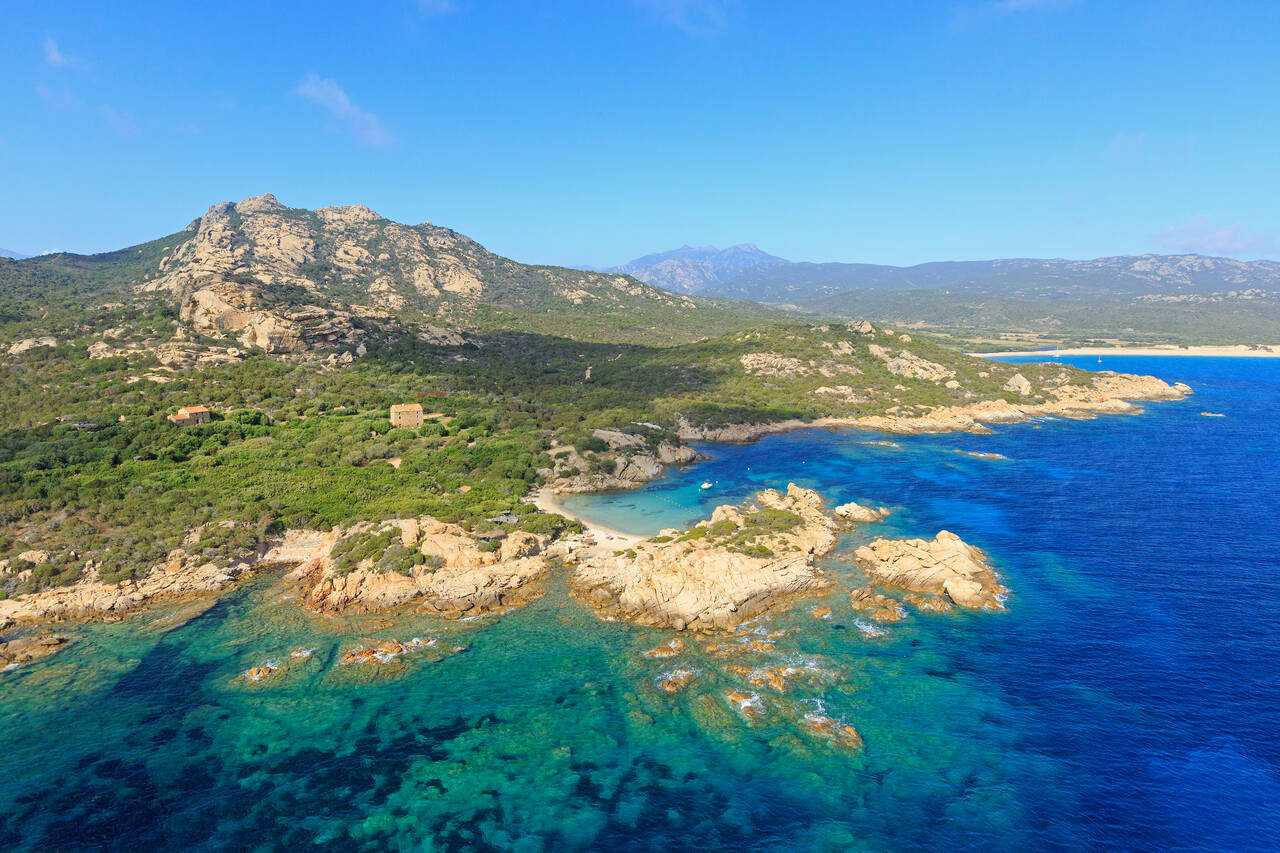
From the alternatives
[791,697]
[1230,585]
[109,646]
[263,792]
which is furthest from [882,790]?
[109,646]

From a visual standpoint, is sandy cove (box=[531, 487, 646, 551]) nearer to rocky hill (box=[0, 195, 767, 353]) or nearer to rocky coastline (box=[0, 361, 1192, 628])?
rocky coastline (box=[0, 361, 1192, 628])

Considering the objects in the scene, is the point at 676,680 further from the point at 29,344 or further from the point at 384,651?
the point at 29,344

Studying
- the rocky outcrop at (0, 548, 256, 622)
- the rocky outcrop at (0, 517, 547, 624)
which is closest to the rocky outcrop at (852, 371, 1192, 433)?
the rocky outcrop at (0, 517, 547, 624)

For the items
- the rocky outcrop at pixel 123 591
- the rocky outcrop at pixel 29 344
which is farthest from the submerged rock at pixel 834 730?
the rocky outcrop at pixel 29 344

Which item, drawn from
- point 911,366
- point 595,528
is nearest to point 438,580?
point 595,528

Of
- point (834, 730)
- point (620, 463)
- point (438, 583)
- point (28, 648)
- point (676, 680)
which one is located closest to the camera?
point (834, 730)

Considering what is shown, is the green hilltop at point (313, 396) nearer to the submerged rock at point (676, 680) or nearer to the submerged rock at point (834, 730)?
the submerged rock at point (676, 680)
